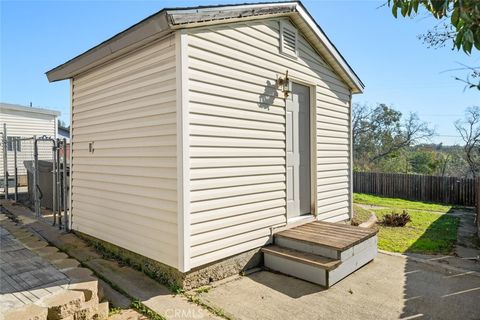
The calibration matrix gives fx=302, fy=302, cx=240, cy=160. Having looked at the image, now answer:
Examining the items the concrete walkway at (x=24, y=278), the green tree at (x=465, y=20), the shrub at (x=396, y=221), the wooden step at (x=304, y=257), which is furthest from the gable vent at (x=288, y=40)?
the shrub at (x=396, y=221)

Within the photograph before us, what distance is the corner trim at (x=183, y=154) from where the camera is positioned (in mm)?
3557

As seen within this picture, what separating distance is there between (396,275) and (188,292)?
9.93 feet

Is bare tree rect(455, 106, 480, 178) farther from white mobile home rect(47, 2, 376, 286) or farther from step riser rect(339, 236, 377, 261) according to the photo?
step riser rect(339, 236, 377, 261)

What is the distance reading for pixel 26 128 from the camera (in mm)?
14961


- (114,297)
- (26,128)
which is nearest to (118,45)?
(114,297)

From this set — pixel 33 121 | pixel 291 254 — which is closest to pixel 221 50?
pixel 291 254

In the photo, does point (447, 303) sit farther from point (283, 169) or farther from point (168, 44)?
point (168, 44)

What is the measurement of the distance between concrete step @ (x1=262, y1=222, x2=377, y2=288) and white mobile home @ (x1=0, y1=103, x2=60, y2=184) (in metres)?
12.8

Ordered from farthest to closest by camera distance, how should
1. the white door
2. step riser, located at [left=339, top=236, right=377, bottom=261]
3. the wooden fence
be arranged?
the wooden fence → the white door → step riser, located at [left=339, top=236, right=377, bottom=261]

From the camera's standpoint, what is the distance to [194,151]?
12.1 ft

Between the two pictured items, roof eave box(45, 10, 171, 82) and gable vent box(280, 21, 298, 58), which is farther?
gable vent box(280, 21, 298, 58)

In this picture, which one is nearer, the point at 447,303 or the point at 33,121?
the point at 447,303

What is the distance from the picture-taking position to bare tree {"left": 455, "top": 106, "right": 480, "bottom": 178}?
1555 cm

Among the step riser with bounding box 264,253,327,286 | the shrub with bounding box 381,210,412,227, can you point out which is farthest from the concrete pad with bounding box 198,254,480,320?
the shrub with bounding box 381,210,412,227
